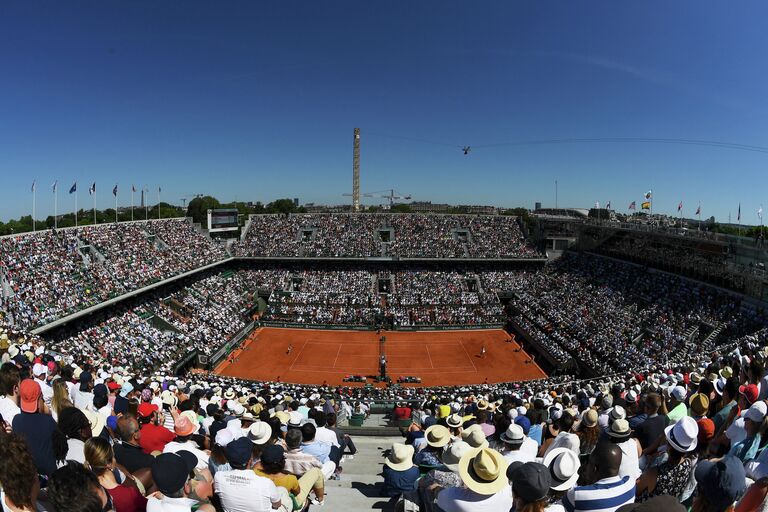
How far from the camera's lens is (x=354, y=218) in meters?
63.3

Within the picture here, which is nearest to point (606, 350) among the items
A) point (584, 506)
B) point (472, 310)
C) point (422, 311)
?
point (472, 310)

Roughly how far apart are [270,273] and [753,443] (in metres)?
51.5

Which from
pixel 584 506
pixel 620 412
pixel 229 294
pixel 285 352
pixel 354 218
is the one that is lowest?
pixel 285 352

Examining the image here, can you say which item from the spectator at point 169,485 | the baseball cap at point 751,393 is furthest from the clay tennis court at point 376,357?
the spectator at point 169,485

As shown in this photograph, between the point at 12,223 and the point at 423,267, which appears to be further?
the point at 12,223

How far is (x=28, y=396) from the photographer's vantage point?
19.5ft

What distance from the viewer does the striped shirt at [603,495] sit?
4281 mm

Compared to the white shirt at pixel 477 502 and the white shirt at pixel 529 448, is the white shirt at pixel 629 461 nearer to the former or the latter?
the white shirt at pixel 529 448

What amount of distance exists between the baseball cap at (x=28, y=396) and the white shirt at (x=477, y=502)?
5968 mm

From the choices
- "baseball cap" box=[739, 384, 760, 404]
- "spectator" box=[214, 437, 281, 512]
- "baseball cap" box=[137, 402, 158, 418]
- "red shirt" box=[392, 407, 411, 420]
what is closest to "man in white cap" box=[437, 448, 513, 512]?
"spectator" box=[214, 437, 281, 512]

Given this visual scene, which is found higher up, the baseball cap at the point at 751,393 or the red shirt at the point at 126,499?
the red shirt at the point at 126,499

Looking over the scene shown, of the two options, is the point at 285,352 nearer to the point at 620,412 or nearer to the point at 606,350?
the point at 606,350

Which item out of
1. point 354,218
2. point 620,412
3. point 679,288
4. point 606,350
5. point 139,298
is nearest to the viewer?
point 620,412

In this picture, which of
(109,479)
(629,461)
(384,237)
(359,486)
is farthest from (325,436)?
(384,237)
